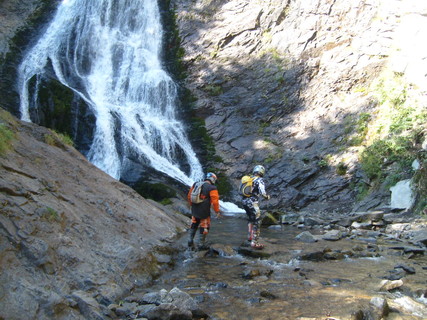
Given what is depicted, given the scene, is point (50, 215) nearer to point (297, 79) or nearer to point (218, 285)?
point (218, 285)

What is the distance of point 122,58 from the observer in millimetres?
25250

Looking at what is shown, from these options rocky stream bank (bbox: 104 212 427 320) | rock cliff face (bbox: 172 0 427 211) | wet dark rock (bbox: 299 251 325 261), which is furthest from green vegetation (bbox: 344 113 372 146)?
wet dark rock (bbox: 299 251 325 261)

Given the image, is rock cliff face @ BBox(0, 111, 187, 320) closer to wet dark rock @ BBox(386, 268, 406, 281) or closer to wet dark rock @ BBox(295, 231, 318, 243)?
wet dark rock @ BBox(295, 231, 318, 243)

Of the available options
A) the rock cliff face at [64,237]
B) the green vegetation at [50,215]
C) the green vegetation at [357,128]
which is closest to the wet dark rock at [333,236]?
the rock cliff face at [64,237]

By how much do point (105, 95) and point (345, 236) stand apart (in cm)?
1753

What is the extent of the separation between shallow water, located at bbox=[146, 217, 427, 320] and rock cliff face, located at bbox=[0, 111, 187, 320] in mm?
721

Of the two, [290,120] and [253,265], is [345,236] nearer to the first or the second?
[253,265]

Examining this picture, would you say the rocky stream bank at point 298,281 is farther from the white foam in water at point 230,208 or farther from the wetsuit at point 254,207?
the white foam in water at point 230,208

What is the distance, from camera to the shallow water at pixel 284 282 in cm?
446

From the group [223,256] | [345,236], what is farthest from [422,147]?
[223,256]

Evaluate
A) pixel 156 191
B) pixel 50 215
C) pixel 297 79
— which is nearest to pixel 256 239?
pixel 50 215

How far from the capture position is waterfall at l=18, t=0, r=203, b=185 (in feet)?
62.3

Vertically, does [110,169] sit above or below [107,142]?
below

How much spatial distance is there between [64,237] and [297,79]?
19.6m
